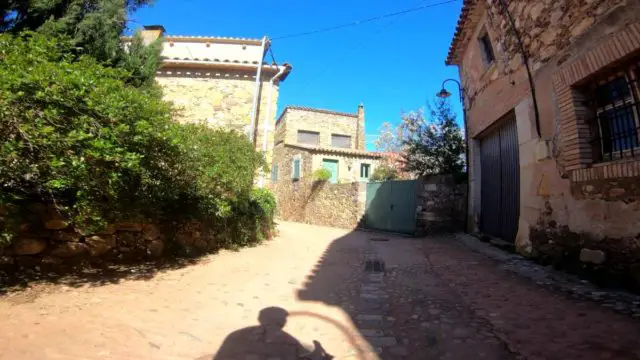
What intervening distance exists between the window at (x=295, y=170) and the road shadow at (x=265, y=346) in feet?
52.9

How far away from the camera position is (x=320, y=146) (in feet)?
71.9

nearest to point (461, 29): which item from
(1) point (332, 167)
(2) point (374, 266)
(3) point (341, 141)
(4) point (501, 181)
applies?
(4) point (501, 181)

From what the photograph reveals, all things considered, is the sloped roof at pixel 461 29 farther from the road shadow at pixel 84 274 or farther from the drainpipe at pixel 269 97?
the road shadow at pixel 84 274

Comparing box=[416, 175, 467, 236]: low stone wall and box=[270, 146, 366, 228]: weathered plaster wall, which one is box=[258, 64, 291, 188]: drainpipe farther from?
box=[416, 175, 467, 236]: low stone wall

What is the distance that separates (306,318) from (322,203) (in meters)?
13.4

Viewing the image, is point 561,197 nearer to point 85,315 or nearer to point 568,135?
point 568,135

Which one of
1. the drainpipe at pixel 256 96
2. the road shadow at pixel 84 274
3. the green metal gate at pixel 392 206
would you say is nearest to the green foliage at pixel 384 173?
the green metal gate at pixel 392 206

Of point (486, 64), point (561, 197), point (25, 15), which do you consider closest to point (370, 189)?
point (486, 64)

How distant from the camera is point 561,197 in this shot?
16.0 ft

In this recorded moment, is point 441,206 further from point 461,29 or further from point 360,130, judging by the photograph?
point 360,130

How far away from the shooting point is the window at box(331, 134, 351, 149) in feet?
87.1

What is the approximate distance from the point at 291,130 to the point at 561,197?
21.6 metres

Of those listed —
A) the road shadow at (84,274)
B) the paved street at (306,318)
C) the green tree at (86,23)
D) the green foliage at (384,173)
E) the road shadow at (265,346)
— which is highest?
the green tree at (86,23)

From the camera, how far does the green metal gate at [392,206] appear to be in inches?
455
